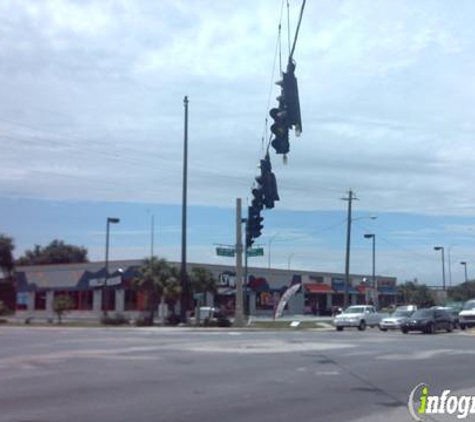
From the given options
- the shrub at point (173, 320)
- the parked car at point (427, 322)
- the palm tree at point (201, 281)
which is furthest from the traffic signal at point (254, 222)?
the palm tree at point (201, 281)

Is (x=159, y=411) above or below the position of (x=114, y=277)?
below

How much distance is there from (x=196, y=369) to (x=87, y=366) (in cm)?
288

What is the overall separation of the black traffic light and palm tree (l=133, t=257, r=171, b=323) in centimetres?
3840

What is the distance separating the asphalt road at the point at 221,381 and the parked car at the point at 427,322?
15111 mm

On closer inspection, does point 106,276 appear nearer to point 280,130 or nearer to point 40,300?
point 40,300

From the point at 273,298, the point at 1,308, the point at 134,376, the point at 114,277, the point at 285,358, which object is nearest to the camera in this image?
the point at 134,376

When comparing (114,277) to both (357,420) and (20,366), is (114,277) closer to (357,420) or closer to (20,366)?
(20,366)

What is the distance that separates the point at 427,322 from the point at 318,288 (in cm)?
5392

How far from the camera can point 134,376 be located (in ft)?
58.6

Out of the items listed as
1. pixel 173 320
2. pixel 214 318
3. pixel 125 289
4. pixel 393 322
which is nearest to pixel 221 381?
pixel 393 322

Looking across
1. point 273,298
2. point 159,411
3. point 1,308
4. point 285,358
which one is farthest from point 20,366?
point 273,298

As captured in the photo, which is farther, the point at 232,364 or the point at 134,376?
the point at 232,364

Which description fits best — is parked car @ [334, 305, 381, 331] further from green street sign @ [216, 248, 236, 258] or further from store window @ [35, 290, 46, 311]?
store window @ [35, 290, 46, 311]

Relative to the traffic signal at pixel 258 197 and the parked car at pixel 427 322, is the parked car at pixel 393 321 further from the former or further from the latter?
the traffic signal at pixel 258 197
